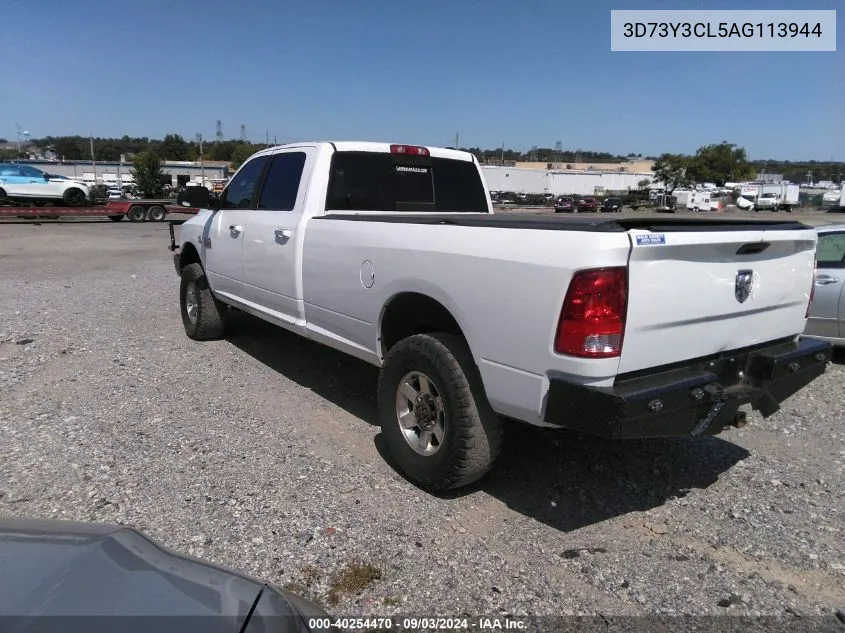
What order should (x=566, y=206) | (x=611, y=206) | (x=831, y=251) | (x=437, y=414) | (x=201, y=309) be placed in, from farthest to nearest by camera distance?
(x=611, y=206) → (x=566, y=206) → (x=201, y=309) → (x=831, y=251) → (x=437, y=414)

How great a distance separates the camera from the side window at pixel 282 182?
16.8ft

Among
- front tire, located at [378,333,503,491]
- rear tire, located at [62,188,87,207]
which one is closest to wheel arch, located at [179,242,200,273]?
front tire, located at [378,333,503,491]

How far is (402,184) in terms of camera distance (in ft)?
17.6

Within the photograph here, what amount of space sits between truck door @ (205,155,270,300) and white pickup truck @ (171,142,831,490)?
1206 millimetres

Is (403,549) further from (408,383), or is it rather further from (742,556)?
(742,556)

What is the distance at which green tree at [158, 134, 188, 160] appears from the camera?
121125 millimetres

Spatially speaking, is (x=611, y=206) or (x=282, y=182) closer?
(x=282, y=182)

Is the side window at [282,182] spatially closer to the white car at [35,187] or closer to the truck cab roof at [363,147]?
the truck cab roof at [363,147]

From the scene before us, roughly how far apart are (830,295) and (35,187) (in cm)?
2890

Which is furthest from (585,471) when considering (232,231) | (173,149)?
(173,149)

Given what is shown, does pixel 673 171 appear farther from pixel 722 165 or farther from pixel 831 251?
pixel 831 251

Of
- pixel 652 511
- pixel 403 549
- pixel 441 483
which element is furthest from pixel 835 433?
pixel 403 549

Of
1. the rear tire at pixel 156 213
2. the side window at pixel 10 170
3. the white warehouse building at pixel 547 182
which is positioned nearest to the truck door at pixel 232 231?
the side window at pixel 10 170

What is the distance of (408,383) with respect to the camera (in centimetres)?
368
